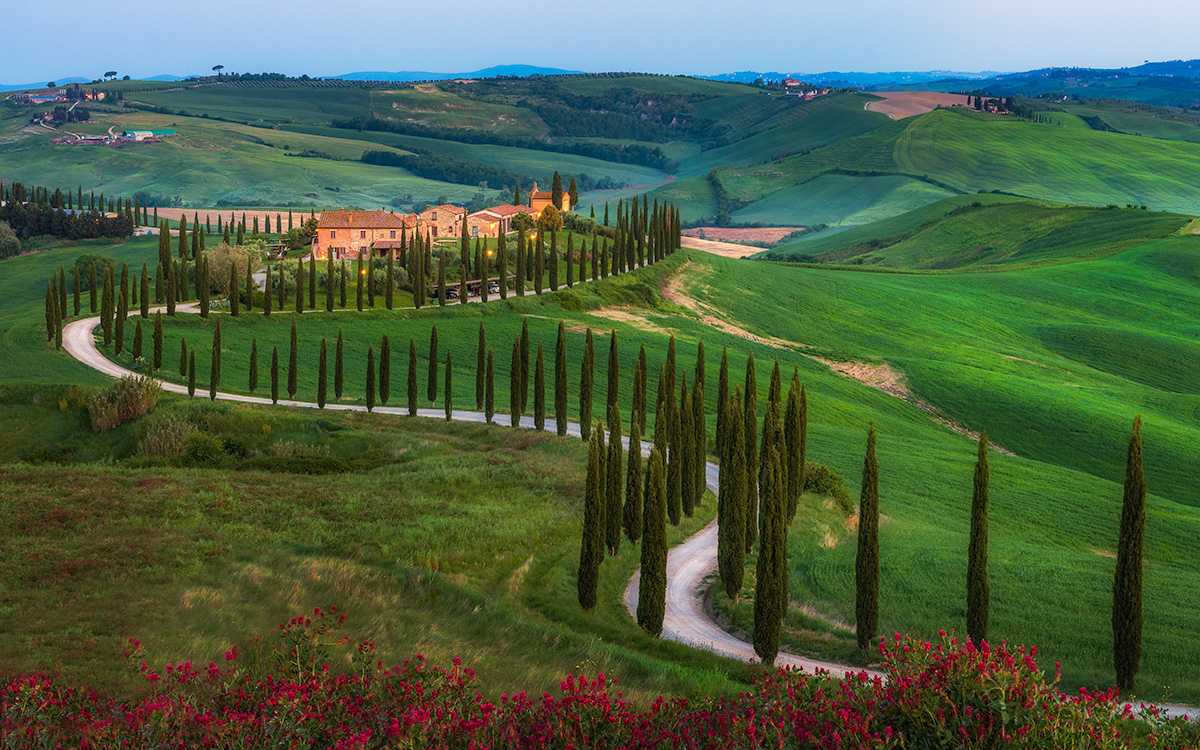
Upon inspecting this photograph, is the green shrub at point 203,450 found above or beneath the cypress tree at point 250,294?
beneath

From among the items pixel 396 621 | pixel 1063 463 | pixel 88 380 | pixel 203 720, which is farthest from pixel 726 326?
pixel 203 720

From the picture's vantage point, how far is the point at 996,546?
143 feet

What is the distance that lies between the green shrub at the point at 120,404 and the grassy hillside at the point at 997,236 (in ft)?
431

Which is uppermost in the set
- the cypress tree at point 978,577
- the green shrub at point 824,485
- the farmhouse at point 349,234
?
the farmhouse at point 349,234

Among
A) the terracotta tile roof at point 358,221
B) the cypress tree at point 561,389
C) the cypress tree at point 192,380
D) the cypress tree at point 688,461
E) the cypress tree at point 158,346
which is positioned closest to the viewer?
the cypress tree at point 688,461

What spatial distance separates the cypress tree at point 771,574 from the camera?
28938 mm

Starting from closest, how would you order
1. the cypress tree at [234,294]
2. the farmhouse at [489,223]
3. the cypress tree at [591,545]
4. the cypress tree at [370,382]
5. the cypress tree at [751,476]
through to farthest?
1. the cypress tree at [591,545]
2. the cypress tree at [751,476]
3. the cypress tree at [370,382]
4. the cypress tree at [234,294]
5. the farmhouse at [489,223]

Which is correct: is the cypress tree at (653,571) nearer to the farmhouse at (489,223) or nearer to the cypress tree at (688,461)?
the cypress tree at (688,461)

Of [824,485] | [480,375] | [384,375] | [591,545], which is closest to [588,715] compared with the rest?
[591,545]

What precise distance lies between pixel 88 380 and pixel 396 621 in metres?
49.8

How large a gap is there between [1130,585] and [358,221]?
10620 centimetres

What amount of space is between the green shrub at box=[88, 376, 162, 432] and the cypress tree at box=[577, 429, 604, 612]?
3365 cm

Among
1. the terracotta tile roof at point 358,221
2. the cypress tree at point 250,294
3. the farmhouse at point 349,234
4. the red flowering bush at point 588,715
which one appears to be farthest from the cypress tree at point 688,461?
the terracotta tile roof at point 358,221

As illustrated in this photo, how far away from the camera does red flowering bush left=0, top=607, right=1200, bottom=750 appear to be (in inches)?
615
